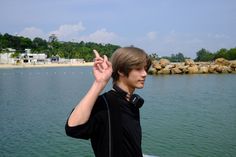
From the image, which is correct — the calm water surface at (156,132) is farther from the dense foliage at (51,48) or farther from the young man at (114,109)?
the dense foliage at (51,48)

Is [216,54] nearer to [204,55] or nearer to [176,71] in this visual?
[204,55]

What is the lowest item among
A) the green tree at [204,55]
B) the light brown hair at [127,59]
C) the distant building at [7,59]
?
the distant building at [7,59]

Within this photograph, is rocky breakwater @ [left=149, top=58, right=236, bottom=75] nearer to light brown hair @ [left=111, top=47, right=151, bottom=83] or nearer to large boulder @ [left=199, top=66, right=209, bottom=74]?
large boulder @ [left=199, top=66, right=209, bottom=74]

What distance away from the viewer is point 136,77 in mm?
2361

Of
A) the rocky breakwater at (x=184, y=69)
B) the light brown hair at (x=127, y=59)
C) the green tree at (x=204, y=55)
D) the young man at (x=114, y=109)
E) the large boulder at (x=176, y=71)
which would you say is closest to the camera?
the young man at (x=114, y=109)

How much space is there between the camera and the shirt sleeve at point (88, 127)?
6.86ft

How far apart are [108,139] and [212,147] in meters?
9.24

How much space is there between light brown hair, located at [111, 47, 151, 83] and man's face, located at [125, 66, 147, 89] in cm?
3

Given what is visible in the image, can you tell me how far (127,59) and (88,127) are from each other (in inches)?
21.9

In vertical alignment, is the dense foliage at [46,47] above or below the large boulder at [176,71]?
above

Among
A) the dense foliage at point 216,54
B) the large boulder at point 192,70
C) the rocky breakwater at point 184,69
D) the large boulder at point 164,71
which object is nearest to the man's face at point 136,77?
the rocky breakwater at point 184,69

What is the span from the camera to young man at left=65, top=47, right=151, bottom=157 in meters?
2.08

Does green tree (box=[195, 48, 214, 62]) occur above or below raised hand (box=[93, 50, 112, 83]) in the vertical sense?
below

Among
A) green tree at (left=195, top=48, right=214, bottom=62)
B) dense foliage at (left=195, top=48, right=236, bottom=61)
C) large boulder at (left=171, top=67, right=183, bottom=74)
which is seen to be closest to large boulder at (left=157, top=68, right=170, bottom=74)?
large boulder at (left=171, top=67, right=183, bottom=74)
